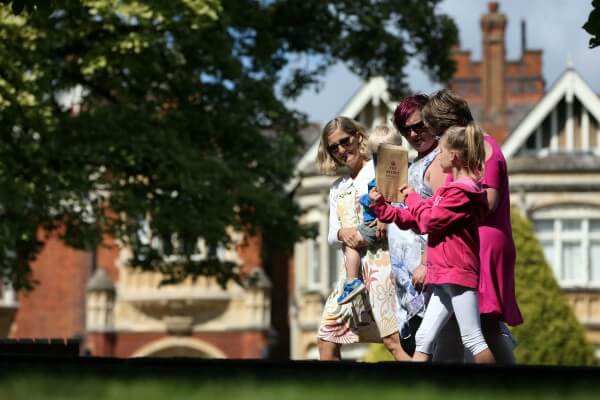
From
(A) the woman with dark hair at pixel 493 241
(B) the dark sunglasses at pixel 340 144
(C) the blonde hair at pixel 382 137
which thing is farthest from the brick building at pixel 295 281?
(A) the woman with dark hair at pixel 493 241

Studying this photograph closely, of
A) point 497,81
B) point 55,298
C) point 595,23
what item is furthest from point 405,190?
point 497,81

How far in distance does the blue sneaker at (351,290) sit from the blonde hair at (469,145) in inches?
47.0

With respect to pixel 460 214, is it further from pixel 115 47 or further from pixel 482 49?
pixel 482 49

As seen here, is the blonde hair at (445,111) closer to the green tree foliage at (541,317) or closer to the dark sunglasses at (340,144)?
the dark sunglasses at (340,144)

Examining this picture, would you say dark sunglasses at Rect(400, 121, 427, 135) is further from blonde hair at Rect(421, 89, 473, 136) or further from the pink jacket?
the pink jacket

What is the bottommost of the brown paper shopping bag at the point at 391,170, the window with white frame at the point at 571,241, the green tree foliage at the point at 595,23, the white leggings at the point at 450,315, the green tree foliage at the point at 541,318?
the white leggings at the point at 450,315

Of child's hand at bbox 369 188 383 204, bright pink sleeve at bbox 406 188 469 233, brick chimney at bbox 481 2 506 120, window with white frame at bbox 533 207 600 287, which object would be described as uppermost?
brick chimney at bbox 481 2 506 120

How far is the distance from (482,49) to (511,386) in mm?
45781

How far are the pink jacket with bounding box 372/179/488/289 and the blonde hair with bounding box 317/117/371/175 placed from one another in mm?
882

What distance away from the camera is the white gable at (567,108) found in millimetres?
39969

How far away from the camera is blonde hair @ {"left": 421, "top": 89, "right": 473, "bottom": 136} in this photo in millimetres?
7602

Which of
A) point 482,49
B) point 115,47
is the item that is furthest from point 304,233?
point 482,49

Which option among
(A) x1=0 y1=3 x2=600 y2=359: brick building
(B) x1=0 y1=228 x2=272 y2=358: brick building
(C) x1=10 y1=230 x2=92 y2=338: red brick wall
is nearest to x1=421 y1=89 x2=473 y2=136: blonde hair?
(A) x1=0 y1=3 x2=600 y2=359: brick building

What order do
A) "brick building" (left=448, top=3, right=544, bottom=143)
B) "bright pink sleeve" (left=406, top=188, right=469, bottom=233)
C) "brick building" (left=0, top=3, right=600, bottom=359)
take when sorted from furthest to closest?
1. "brick building" (left=448, top=3, right=544, bottom=143)
2. "brick building" (left=0, top=3, right=600, bottom=359)
3. "bright pink sleeve" (left=406, top=188, right=469, bottom=233)
